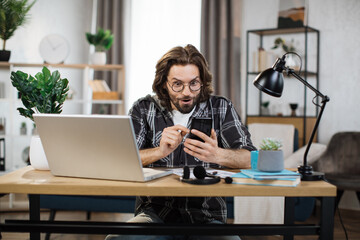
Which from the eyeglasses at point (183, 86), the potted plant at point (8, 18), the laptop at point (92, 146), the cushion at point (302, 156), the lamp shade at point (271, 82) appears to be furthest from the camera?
the potted plant at point (8, 18)

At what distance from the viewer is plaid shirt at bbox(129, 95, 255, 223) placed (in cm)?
188

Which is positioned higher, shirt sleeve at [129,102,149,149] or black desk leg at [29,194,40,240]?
shirt sleeve at [129,102,149,149]

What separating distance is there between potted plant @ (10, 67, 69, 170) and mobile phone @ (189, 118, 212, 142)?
0.53m

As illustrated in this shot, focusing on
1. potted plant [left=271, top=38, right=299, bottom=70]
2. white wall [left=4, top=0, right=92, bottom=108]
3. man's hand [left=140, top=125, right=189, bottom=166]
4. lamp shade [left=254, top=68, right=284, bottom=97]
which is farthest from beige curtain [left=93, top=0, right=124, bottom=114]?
lamp shade [left=254, top=68, right=284, bottom=97]

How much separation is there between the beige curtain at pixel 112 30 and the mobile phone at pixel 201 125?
3.55 metres

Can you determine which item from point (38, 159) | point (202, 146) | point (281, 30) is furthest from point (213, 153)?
point (281, 30)

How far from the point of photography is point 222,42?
4859 millimetres

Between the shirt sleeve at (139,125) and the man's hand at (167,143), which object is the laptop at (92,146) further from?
the shirt sleeve at (139,125)

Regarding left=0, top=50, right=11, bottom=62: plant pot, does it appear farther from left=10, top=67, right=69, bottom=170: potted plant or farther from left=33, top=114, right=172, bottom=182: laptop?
left=33, top=114, right=172, bottom=182: laptop

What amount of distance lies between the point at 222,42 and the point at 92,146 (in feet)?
11.7

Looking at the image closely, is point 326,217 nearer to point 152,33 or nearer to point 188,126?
point 188,126

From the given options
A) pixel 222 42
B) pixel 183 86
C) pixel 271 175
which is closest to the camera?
pixel 271 175

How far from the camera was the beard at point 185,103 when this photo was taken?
2.11 metres

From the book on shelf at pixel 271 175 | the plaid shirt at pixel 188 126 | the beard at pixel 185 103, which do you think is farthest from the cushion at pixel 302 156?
the book on shelf at pixel 271 175
